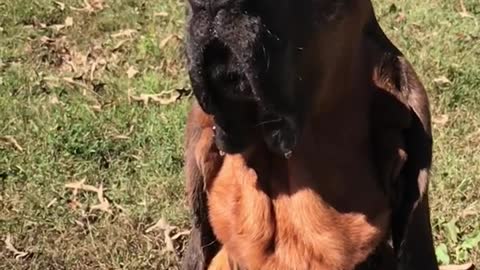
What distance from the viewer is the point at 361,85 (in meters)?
3.27

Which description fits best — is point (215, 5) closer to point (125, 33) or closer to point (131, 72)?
point (131, 72)

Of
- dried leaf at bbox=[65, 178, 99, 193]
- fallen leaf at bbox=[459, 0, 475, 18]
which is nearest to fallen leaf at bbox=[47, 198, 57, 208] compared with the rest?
dried leaf at bbox=[65, 178, 99, 193]

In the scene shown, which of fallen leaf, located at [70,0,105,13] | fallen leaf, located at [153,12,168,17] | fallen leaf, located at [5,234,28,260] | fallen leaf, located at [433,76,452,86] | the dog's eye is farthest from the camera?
fallen leaf, located at [70,0,105,13]

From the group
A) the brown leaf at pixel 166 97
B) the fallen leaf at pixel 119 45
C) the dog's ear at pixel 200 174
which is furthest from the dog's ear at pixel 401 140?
the fallen leaf at pixel 119 45

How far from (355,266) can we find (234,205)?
0.42 m

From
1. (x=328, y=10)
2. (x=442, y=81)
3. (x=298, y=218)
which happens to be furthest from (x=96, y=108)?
(x=328, y=10)

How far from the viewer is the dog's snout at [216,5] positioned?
270cm

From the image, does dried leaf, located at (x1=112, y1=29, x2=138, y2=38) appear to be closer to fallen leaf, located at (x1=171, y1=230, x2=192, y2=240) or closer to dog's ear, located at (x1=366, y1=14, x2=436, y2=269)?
fallen leaf, located at (x1=171, y1=230, x2=192, y2=240)

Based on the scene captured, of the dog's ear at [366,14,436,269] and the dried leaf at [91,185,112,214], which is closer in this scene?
the dog's ear at [366,14,436,269]

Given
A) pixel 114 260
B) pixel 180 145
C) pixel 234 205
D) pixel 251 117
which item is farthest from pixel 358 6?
pixel 180 145

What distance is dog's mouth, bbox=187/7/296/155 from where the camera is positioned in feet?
9.05

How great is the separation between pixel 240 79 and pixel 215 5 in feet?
0.83

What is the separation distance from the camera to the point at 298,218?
10.8 ft

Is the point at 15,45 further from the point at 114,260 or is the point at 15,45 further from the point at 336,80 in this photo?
the point at 336,80
